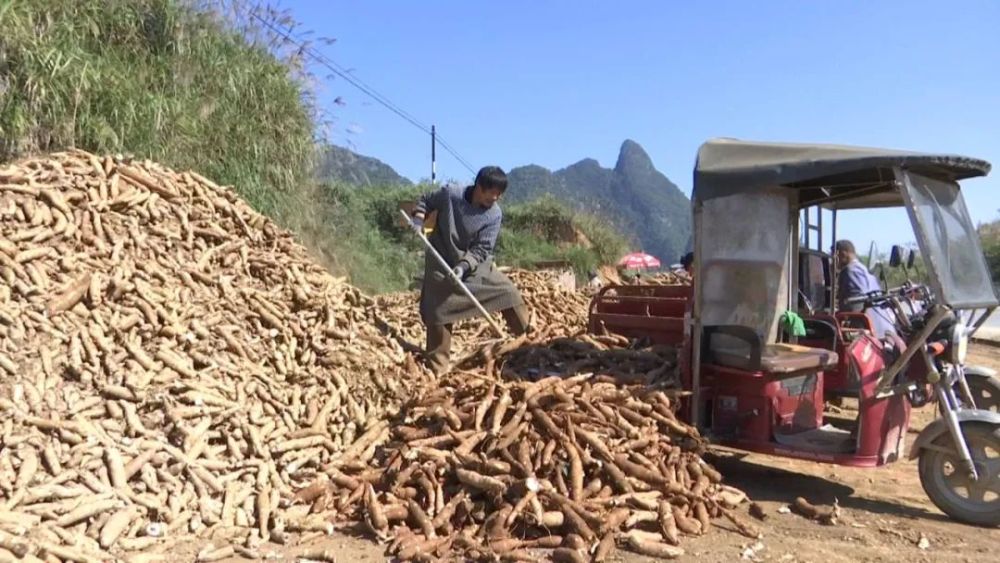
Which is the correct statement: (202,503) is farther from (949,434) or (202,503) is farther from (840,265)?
(840,265)

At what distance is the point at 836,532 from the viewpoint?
410 centimetres

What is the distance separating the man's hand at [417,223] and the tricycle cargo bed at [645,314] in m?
1.42

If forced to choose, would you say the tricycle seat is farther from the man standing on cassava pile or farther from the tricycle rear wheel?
the man standing on cassava pile

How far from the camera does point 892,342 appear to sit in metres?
4.94

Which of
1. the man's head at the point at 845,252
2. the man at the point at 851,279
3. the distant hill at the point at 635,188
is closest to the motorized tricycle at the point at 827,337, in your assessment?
the man at the point at 851,279

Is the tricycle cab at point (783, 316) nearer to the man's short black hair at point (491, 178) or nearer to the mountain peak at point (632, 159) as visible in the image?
the man's short black hair at point (491, 178)

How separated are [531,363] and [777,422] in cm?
164

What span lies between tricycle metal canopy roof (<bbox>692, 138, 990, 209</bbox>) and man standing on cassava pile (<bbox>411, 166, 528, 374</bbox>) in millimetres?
1616

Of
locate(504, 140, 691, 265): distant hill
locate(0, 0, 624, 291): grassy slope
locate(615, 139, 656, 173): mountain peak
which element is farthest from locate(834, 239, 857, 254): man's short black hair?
locate(615, 139, 656, 173): mountain peak

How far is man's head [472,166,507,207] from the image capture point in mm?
5629

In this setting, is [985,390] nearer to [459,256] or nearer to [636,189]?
[459,256]

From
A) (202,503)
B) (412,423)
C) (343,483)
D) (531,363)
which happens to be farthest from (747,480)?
(202,503)

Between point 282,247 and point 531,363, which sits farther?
point 282,247

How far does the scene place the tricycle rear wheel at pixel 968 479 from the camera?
Answer: 4172 mm
